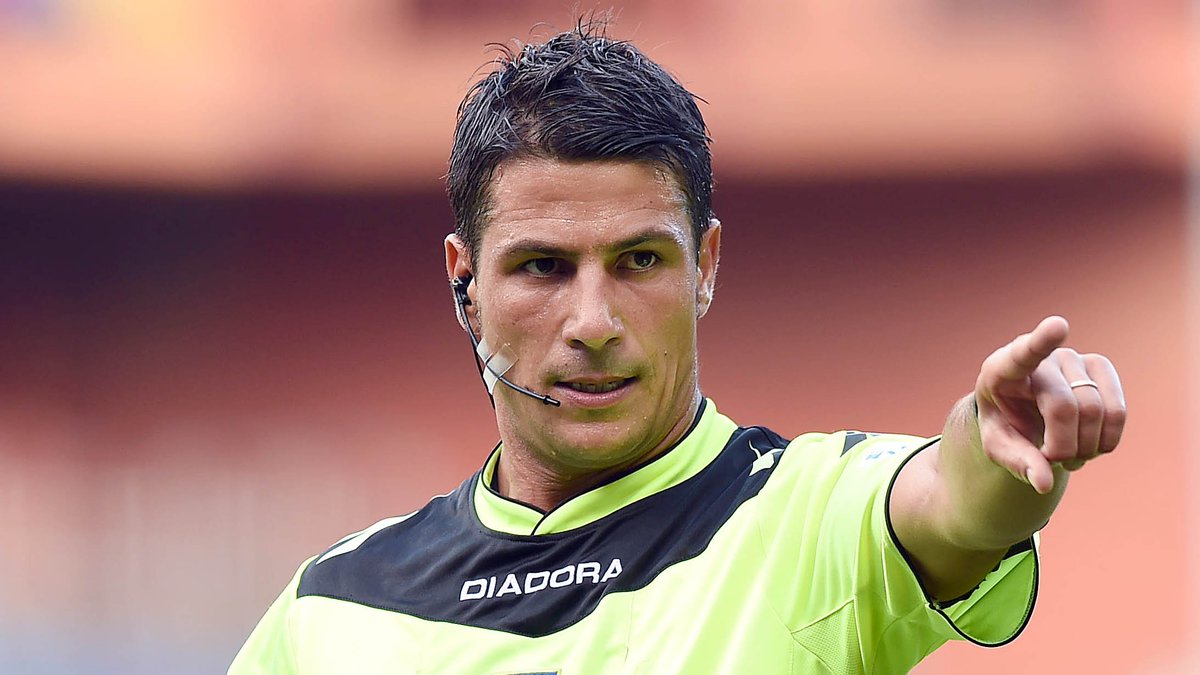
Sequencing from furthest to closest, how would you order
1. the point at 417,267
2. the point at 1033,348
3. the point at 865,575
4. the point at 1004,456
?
the point at 417,267 < the point at 865,575 < the point at 1004,456 < the point at 1033,348

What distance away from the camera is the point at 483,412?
15.2ft

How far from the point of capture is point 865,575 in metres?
1.54

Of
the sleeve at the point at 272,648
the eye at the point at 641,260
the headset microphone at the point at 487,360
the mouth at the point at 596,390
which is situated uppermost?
the eye at the point at 641,260

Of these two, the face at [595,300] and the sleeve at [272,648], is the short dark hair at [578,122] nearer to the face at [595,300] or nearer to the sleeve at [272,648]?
the face at [595,300]

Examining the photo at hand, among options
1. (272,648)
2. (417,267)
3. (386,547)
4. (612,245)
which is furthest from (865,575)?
(417,267)

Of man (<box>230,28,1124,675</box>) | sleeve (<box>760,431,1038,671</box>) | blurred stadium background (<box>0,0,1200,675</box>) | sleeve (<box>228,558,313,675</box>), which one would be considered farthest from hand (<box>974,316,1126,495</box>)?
blurred stadium background (<box>0,0,1200,675</box>)

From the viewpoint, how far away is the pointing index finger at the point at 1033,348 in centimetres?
109

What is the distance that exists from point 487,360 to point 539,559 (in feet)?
0.97

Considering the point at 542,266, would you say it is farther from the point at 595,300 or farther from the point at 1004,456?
the point at 1004,456

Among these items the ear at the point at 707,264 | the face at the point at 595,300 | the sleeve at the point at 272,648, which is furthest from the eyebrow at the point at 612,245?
the sleeve at the point at 272,648

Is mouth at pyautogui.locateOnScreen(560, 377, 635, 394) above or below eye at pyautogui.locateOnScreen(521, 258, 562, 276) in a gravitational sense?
below

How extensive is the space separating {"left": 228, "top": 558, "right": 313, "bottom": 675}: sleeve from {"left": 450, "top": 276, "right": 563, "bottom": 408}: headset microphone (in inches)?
17.4

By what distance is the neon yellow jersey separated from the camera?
1.55 meters

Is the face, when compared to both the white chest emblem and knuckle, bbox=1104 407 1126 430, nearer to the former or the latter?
the white chest emblem
